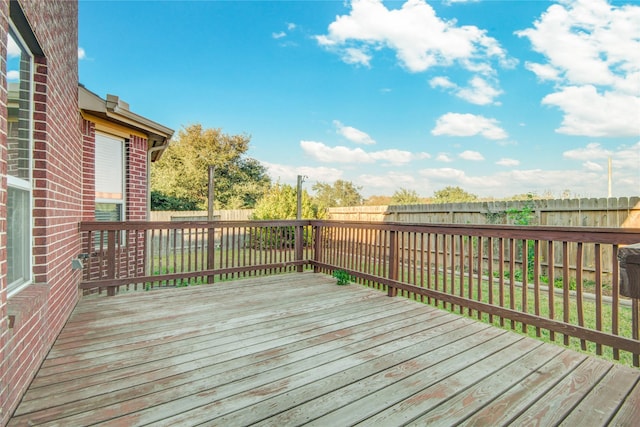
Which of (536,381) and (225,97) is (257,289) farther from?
(225,97)

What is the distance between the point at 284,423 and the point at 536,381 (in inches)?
60.8

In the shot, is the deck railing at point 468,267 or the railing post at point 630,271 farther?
the deck railing at point 468,267

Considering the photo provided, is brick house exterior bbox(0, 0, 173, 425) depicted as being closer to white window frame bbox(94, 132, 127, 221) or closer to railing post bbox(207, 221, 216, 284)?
white window frame bbox(94, 132, 127, 221)

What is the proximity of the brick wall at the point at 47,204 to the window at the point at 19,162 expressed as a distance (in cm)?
5

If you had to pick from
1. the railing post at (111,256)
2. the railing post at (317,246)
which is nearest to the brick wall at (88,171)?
the railing post at (111,256)

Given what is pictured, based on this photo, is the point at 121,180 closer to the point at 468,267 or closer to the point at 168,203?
the point at 468,267

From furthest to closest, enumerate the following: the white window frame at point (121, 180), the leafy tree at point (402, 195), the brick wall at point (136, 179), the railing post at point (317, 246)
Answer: the leafy tree at point (402, 195)
the railing post at point (317, 246)
the brick wall at point (136, 179)
the white window frame at point (121, 180)

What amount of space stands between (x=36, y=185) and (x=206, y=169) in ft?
55.1

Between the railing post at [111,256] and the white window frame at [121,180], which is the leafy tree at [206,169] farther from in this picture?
the railing post at [111,256]

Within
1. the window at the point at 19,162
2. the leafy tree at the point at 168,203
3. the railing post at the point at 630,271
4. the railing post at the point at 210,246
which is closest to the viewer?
the railing post at the point at 630,271

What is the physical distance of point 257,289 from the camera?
4.32m

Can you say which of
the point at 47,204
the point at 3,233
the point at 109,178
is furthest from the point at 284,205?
the point at 3,233

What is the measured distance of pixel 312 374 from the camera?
2.03 meters

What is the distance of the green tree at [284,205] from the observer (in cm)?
1018
